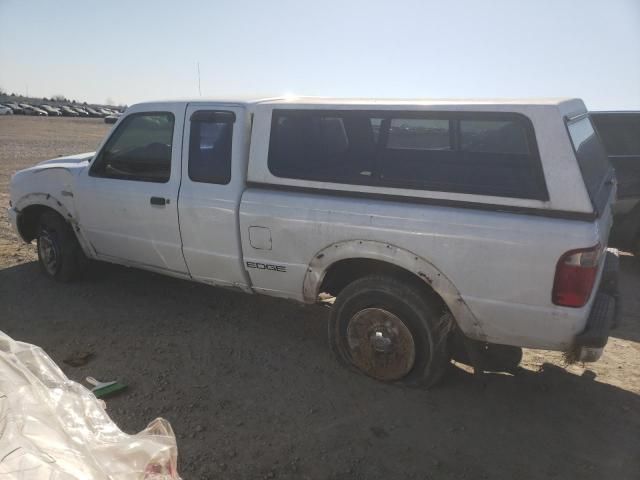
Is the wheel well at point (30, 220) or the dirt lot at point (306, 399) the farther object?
the wheel well at point (30, 220)

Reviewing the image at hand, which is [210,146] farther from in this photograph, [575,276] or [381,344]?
[575,276]

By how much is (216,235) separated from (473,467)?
2.35 m

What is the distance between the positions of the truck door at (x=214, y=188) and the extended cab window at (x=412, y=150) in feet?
1.05

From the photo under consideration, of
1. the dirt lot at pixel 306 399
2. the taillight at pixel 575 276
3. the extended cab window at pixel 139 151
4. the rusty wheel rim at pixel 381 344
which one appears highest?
the extended cab window at pixel 139 151

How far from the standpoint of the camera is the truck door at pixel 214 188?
3814 millimetres

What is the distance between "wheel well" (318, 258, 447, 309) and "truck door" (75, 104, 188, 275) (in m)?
1.30

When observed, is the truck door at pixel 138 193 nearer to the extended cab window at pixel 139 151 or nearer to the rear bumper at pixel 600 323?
the extended cab window at pixel 139 151

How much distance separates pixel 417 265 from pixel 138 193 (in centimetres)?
248

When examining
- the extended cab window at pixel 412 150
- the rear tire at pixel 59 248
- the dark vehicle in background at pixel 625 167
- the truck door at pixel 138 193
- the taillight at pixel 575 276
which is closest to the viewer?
the taillight at pixel 575 276

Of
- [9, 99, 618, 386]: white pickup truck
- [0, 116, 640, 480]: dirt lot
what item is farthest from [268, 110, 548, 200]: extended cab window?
[0, 116, 640, 480]: dirt lot

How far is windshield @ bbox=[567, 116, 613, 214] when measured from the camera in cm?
289

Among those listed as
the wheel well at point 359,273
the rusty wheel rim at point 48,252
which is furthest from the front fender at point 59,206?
the wheel well at point 359,273

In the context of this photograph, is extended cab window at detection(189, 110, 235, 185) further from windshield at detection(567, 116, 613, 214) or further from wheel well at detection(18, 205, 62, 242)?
windshield at detection(567, 116, 613, 214)

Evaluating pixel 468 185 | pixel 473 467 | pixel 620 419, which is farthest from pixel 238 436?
pixel 620 419
